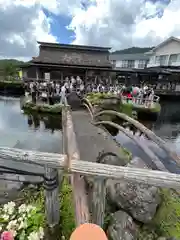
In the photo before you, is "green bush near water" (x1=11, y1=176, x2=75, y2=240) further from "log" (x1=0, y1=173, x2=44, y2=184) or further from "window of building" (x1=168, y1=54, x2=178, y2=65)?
"window of building" (x1=168, y1=54, x2=178, y2=65)

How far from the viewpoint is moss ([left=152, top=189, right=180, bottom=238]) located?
197 centimetres

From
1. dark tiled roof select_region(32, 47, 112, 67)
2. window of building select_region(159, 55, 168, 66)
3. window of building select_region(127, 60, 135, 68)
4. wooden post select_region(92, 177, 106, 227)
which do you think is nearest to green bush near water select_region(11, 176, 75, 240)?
wooden post select_region(92, 177, 106, 227)

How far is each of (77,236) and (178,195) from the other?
77.2 inches

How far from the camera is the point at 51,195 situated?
69.6 inches

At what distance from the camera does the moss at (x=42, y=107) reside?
11.2 meters

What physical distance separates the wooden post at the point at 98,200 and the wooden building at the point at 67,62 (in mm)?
16789

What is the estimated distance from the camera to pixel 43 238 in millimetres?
1791

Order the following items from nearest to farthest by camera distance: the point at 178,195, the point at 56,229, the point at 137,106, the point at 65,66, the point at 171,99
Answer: the point at 56,229, the point at 178,195, the point at 137,106, the point at 65,66, the point at 171,99

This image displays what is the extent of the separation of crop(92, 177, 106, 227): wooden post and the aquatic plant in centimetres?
63

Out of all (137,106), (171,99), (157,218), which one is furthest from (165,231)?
(171,99)

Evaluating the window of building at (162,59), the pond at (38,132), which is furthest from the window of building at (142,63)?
the pond at (38,132)

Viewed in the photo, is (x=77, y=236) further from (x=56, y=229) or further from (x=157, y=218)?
(x=157, y=218)

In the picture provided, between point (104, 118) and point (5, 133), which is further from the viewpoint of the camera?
point (104, 118)

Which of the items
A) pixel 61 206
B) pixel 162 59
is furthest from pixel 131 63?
pixel 61 206
